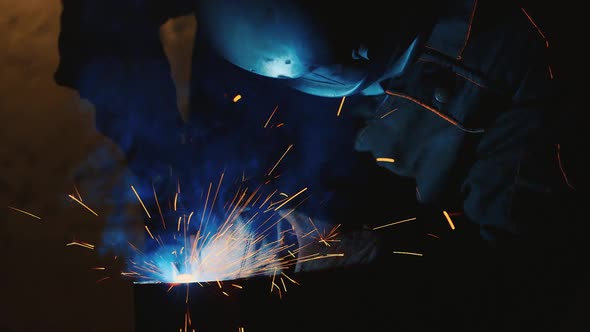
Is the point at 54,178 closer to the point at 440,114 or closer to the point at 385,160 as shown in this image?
the point at 385,160

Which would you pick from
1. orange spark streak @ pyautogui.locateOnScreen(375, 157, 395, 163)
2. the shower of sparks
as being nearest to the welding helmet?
orange spark streak @ pyautogui.locateOnScreen(375, 157, 395, 163)

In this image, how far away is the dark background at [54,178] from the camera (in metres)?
1.41

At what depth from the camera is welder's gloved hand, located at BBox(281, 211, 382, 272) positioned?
1.33 meters

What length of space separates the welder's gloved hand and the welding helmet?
58 centimetres

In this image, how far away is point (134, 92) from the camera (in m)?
1.61

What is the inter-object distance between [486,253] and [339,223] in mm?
534

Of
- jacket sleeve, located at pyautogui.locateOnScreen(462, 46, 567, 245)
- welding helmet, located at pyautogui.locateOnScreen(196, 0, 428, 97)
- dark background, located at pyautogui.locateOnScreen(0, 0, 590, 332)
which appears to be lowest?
dark background, located at pyautogui.locateOnScreen(0, 0, 590, 332)

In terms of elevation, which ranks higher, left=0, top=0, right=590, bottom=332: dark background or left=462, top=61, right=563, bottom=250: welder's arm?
left=462, top=61, right=563, bottom=250: welder's arm

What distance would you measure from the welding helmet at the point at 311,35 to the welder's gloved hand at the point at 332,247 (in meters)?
0.58

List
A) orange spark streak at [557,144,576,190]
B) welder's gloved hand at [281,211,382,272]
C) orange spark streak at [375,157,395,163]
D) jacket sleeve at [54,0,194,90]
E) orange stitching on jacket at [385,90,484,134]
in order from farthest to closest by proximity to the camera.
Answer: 1. jacket sleeve at [54,0,194,90]
2. orange spark streak at [375,157,395,163]
3. welder's gloved hand at [281,211,382,272]
4. orange stitching on jacket at [385,90,484,134]
5. orange spark streak at [557,144,576,190]

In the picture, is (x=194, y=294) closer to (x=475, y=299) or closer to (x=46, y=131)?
(x=475, y=299)

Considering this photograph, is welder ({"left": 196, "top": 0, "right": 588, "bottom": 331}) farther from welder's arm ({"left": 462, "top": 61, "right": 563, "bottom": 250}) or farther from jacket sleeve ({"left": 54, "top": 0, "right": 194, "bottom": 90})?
jacket sleeve ({"left": 54, "top": 0, "right": 194, "bottom": 90})

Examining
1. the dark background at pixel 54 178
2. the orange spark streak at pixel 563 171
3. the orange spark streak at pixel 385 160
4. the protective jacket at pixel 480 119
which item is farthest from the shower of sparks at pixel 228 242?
the orange spark streak at pixel 563 171

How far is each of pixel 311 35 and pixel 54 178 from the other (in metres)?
1.30
